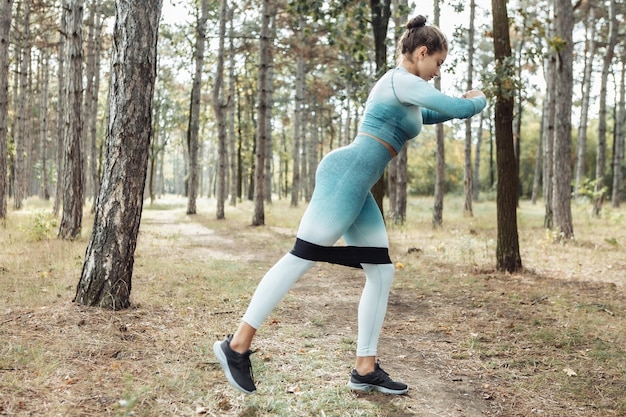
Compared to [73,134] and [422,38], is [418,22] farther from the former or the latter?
[73,134]

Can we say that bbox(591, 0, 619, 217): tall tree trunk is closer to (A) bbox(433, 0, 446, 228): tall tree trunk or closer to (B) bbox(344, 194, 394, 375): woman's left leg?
(A) bbox(433, 0, 446, 228): tall tree trunk

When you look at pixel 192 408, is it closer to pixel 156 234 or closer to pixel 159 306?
pixel 159 306

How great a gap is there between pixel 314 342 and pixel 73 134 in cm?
795

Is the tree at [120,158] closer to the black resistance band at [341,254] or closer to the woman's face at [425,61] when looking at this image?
the black resistance band at [341,254]

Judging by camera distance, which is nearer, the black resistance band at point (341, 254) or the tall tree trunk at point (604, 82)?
the black resistance band at point (341, 254)

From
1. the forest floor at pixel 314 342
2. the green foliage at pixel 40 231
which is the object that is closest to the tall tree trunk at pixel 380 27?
the forest floor at pixel 314 342

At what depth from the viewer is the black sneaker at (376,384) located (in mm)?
3322

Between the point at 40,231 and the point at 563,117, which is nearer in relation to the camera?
the point at 40,231

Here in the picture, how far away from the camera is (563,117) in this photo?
445 inches

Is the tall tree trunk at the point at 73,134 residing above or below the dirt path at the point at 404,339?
above

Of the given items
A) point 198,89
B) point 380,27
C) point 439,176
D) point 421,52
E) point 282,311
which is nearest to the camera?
point 421,52

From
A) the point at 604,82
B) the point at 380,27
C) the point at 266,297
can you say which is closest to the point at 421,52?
the point at 266,297

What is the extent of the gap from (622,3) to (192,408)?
23.9 meters

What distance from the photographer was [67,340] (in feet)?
12.6
